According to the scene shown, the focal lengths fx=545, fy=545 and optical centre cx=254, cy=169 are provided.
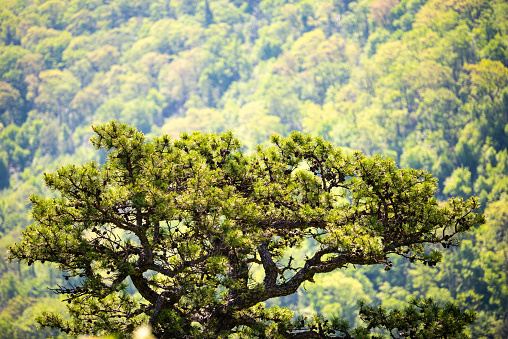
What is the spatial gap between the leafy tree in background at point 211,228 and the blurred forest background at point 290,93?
38691 mm

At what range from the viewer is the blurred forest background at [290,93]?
5153 centimetres

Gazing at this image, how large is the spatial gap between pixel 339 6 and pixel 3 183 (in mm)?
69373

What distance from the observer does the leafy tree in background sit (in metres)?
6.10

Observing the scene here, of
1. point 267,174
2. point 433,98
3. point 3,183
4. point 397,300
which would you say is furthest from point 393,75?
point 267,174

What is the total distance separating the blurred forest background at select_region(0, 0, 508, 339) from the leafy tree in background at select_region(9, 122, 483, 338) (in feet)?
127

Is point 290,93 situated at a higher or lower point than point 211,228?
higher

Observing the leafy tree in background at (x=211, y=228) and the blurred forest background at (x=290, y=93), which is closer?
the leafy tree in background at (x=211, y=228)

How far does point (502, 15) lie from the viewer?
232 ft

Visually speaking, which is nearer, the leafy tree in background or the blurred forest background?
the leafy tree in background

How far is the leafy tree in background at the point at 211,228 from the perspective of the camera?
6.10 m

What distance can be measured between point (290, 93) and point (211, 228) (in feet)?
276

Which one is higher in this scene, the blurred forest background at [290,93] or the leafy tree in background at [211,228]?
the blurred forest background at [290,93]

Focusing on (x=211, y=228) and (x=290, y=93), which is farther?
(x=290, y=93)

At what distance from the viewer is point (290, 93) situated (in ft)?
293
